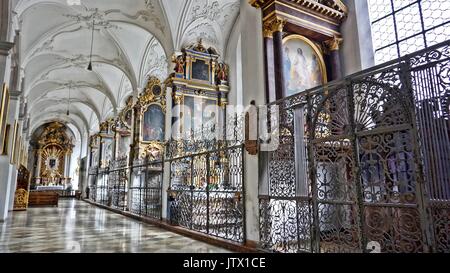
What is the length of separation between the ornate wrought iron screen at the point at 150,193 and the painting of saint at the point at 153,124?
274 cm

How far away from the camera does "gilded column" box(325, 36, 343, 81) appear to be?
21.5 ft

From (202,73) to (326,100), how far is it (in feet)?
24.6

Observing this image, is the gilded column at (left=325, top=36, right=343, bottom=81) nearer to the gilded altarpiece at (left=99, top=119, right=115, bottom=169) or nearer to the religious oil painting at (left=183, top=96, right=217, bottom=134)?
the religious oil painting at (left=183, top=96, right=217, bottom=134)

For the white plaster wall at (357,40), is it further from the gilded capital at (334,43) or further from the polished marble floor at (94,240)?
the polished marble floor at (94,240)

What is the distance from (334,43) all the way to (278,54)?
192 cm

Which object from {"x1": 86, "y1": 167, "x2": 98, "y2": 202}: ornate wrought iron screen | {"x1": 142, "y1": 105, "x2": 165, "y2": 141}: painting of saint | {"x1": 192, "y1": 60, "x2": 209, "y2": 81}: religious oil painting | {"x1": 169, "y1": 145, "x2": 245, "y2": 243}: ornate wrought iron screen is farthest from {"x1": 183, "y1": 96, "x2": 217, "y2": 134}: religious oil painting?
{"x1": 86, "y1": 167, "x2": 98, "y2": 202}: ornate wrought iron screen

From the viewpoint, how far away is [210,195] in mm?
6355

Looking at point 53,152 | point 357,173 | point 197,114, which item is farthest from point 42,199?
point 357,173

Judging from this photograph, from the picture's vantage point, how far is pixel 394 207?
3.10 meters

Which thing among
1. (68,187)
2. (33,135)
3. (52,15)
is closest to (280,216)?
(52,15)

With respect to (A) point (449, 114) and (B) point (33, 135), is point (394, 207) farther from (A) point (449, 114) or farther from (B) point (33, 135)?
(B) point (33, 135)

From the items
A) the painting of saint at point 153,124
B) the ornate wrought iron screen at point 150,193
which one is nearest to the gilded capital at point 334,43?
the ornate wrought iron screen at point 150,193

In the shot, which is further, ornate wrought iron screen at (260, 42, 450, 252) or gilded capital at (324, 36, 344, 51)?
gilded capital at (324, 36, 344, 51)

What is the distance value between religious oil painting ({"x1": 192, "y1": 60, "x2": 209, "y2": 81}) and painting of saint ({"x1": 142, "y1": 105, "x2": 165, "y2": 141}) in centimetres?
356
